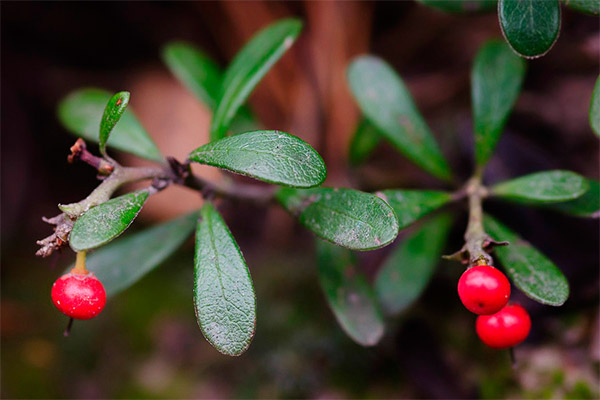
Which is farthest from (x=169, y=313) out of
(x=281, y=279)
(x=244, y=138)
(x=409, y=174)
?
(x=244, y=138)

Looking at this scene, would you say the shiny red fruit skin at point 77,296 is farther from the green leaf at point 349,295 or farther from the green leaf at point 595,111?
the green leaf at point 595,111

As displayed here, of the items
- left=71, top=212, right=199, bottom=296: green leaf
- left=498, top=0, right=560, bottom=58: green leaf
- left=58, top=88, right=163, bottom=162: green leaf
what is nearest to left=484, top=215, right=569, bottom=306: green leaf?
left=498, top=0, right=560, bottom=58: green leaf

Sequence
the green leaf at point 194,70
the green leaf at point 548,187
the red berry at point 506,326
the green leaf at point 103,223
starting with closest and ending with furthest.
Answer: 1. the green leaf at point 103,223
2. the red berry at point 506,326
3. the green leaf at point 548,187
4. the green leaf at point 194,70

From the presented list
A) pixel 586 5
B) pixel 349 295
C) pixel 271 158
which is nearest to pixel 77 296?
pixel 271 158

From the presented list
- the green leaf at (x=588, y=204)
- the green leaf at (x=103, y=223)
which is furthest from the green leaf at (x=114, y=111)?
the green leaf at (x=588, y=204)

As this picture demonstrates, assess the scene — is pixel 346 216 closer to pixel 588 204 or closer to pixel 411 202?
pixel 411 202
